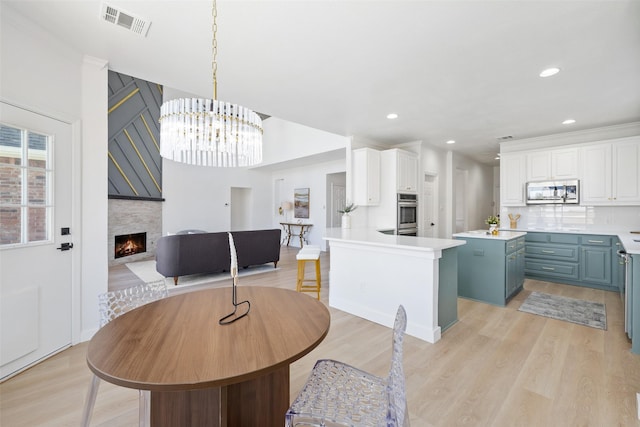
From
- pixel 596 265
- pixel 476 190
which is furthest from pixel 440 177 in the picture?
pixel 596 265

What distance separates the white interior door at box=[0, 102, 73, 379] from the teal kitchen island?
4344 millimetres

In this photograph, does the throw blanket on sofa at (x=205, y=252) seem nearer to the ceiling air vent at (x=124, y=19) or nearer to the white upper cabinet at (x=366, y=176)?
the white upper cabinet at (x=366, y=176)

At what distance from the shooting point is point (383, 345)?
2.48 m

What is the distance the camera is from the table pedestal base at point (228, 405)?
44.6 inches

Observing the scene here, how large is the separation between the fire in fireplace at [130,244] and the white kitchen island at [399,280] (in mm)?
5234

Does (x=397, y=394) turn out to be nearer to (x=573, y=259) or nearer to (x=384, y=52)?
(x=384, y=52)

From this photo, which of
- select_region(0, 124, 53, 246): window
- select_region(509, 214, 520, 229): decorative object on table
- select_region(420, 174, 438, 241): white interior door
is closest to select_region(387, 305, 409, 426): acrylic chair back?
select_region(0, 124, 53, 246): window

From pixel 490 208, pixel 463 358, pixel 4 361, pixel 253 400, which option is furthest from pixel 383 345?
pixel 490 208

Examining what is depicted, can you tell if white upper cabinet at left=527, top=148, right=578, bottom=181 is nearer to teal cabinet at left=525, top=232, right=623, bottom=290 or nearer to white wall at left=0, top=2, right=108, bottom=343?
teal cabinet at left=525, top=232, right=623, bottom=290

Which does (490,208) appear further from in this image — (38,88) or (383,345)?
(38,88)

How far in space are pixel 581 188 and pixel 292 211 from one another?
6.85 metres

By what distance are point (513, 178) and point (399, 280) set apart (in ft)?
12.6

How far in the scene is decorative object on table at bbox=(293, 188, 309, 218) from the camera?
27.5 feet

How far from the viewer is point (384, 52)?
2.36 meters
